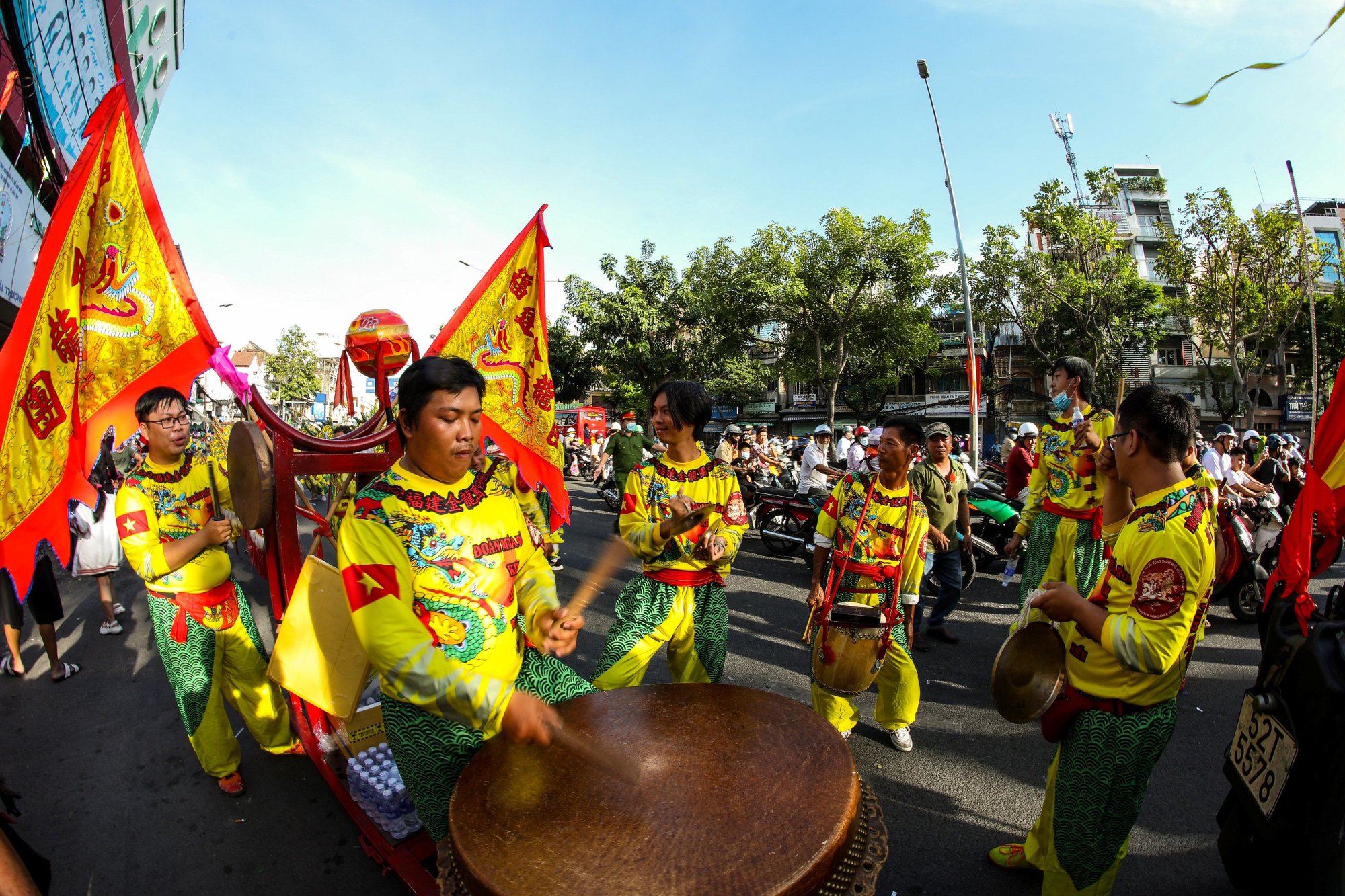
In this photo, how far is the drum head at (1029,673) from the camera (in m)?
2.09

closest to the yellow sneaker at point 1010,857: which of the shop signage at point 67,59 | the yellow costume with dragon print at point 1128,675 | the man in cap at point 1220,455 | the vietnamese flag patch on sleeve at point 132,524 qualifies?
the yellow costume with dragon print at point 1128,675

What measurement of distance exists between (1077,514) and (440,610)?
12.9ft

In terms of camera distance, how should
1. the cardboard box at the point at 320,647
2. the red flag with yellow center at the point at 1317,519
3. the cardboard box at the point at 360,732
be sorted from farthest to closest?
1. the cardboard box at the point at 360,732
2. the cardboard box at the point at 320,647
3. the red flag with yellow center at the point at 1317,519

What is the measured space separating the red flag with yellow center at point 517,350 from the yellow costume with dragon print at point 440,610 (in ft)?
5.72

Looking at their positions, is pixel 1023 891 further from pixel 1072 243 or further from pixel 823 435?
pixel 1072 243

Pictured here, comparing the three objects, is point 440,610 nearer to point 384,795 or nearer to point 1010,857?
point 384,795

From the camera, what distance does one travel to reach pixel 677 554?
10.0 ft

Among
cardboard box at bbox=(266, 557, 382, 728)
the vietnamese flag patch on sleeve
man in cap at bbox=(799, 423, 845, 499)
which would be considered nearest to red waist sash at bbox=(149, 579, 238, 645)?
the vietnamese flag patch on sleeve

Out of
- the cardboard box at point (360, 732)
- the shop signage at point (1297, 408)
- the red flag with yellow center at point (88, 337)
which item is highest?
the red flag with yellow center at point (88, 337)

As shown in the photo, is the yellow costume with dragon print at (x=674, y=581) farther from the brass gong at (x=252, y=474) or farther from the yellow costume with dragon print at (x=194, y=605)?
the yellow costume with dragon print at (x=194, y=605)

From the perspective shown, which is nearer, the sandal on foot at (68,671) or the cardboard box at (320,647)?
the cardboard box at (320,647)

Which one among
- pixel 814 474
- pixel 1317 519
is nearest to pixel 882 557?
pixel 1317 519

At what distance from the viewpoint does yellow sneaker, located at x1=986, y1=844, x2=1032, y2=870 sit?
8.53ft

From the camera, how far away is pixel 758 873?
1309 millimetres
